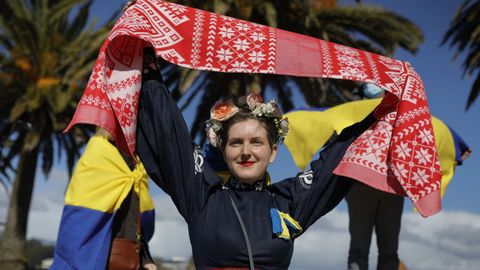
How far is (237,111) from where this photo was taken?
246cm

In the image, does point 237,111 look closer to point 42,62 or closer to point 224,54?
point 224,54

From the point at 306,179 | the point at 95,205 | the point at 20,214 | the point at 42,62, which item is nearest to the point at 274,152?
the point at 306,179

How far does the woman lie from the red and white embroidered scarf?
7cm

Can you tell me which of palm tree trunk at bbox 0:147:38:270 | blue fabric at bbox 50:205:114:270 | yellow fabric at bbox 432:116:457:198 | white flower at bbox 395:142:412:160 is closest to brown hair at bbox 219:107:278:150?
white flower at bbox 395:142:412:160

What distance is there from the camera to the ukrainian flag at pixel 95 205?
12.5ft

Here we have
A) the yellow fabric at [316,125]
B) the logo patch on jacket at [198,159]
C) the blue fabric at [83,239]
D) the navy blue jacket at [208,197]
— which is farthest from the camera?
the yellow fabric at [316,125]

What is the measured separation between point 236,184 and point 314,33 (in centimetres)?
1143

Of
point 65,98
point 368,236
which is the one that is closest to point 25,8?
point 65,98

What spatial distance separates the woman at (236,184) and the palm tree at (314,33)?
10.1 m

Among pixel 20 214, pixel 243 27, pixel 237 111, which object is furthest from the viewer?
pixel 20 214

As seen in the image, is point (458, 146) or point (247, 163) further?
point (458, 146)

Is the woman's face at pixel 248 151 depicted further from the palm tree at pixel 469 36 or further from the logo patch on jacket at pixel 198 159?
the palm tree at pixel 469 36

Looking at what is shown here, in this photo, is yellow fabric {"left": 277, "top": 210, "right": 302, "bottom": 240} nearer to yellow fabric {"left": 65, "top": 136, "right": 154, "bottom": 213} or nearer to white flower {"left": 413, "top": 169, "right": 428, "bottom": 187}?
white flower {"left": 413, "top": 169, "right": 428, "bottom": 187}

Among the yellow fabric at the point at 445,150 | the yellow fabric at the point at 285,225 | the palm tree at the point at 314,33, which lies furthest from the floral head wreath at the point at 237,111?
the palm tree at the point at 314,33
